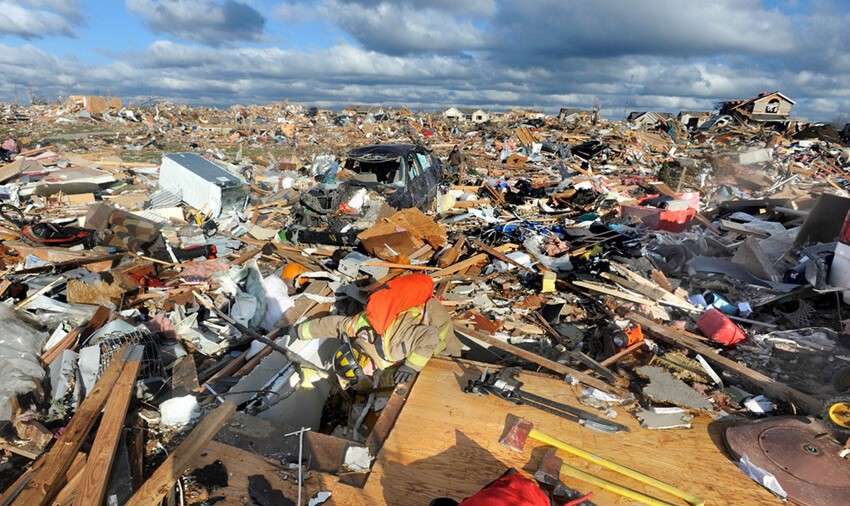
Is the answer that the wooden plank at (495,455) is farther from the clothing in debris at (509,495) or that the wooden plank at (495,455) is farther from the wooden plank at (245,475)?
the clothing in debris at (509,495)

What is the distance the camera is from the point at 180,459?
2.87 meters

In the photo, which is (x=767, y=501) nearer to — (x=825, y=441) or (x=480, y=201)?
(x=825, y=441)

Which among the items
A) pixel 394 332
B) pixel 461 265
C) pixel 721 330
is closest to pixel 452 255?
pixel 461 265

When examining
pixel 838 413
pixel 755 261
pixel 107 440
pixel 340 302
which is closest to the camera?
pixel 107 440

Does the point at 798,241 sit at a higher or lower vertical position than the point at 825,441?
higher

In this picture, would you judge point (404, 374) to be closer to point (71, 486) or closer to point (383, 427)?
point (383, 427)

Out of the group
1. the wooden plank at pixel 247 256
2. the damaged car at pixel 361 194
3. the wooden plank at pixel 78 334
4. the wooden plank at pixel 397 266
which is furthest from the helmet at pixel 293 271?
the wooden plank at pixel 78 334

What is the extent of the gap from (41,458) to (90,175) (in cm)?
1130

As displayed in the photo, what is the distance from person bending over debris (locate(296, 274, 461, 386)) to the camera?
159 inches

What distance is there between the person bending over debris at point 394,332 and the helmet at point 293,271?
2.48 meters

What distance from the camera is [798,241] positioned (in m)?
6.46

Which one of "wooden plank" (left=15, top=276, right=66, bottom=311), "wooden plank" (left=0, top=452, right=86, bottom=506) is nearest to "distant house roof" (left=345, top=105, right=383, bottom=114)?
"wooden plank" (left=15, top=276, right=66, bottom=311)

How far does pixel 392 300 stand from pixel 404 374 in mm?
688

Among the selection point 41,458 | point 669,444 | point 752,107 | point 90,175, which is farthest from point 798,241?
point 752,107
